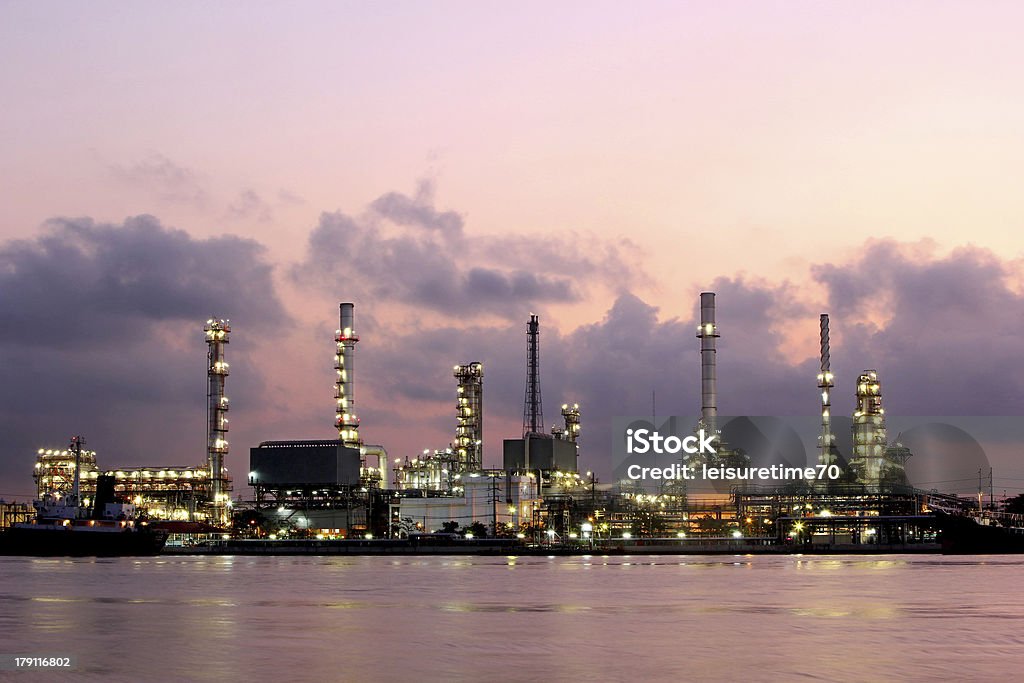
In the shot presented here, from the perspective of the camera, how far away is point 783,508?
17762 cm

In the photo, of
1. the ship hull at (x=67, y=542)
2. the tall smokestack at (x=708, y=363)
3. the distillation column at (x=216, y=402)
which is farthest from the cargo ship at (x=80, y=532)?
the tall smokestack at (x=708, y=363)

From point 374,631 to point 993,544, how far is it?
5167 inches

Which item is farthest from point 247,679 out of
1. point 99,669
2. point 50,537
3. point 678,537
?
point 678,537

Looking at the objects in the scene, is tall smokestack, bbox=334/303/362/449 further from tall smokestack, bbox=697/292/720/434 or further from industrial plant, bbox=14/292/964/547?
tall smokestack, bbox=697/292/720/434

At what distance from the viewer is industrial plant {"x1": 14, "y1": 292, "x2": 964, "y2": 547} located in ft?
578

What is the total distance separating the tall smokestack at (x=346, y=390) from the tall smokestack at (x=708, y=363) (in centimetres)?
5249

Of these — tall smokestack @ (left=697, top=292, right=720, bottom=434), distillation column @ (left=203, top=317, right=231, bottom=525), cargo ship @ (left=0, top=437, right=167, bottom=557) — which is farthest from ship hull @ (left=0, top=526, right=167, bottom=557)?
tall smokestack @ (left=697, top=292, right=720, bottom=434)

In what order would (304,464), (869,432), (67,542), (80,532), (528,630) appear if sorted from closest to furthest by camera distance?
(528,630)
(67,542)
(80,532)
(869,432)
(304,464)

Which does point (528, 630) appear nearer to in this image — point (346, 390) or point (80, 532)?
point (80, 532)

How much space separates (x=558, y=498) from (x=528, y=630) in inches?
5657

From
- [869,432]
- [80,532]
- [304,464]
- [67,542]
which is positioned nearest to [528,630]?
[80,532]

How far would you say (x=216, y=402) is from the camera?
625 ft

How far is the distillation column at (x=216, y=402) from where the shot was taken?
626 ft

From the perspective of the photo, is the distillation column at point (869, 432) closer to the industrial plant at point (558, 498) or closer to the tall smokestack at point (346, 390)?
the industrial plant at point (558, 498)
